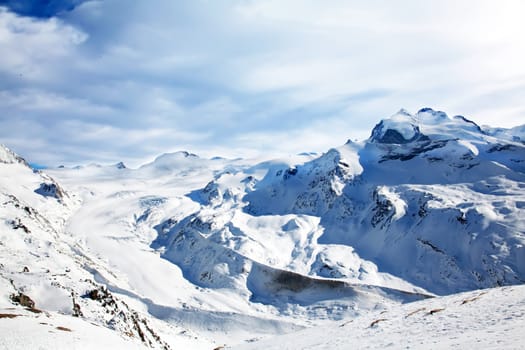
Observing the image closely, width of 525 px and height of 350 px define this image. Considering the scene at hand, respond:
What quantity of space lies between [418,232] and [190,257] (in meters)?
92.0

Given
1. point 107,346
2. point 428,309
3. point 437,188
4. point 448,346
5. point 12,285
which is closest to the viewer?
point 448,346

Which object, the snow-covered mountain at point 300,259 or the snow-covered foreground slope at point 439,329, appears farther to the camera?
the snow-covered mountain at point 300,259

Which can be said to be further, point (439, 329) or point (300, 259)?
point (300, 259)

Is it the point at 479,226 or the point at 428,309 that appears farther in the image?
the point at 479,226

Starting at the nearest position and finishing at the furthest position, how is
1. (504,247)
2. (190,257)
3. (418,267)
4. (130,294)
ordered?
(130,294) < (504,247) < (418,267) < (190,257)

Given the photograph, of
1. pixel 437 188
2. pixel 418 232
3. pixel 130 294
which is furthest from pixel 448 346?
pixel 437 188

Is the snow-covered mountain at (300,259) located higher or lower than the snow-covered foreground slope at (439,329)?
lower

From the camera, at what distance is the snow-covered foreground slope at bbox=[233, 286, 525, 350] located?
22.1 meters

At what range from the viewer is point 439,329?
26750mm

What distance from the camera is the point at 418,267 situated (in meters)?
158

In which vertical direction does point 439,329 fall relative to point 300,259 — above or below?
above

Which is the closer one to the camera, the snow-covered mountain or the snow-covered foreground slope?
the snow-covered foreground slope

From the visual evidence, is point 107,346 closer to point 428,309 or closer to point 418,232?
point 428,309

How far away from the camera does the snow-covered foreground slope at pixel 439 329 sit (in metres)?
22.1
